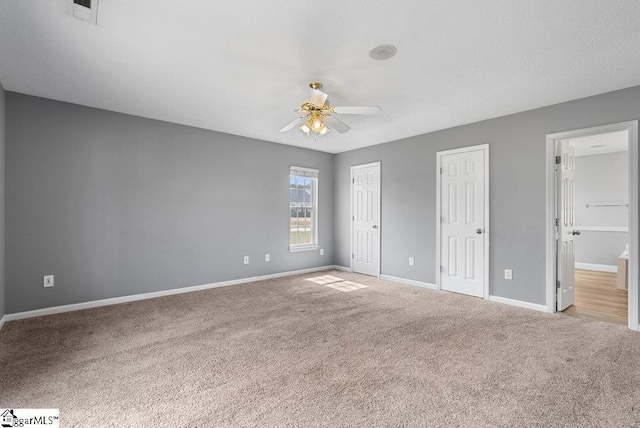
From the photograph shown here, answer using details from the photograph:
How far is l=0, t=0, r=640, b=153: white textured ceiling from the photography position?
6.70ft

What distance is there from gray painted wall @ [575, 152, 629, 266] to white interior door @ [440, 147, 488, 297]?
4129 millimetres

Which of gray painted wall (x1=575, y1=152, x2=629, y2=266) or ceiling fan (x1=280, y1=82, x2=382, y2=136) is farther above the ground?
ceiling fan (x1=280, y1=82, x2=382, y2=136)

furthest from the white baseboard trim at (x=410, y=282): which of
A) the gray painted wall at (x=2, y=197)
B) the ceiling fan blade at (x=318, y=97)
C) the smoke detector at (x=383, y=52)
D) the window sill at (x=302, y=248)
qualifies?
the gray painted wall at (x=2, y=197)

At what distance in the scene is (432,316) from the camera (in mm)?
3580

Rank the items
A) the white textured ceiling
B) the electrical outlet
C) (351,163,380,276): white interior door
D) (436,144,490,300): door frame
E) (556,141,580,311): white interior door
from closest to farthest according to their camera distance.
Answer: the white textured ceiling
the electrical outlet
(556,141,580,311): white interior door
(436,144,490,300): door frame
(351,163,380,276): white interior door

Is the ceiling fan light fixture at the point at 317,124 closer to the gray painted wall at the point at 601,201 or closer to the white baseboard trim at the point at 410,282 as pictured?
the white baseboard trim at the point at 410,282

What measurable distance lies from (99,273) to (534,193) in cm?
555

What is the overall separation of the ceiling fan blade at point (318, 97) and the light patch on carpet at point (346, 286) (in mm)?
2885

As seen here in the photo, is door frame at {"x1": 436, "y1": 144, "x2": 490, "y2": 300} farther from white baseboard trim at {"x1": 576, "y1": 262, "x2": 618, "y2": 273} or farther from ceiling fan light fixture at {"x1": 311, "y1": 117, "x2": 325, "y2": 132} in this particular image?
white baseboard trim at {"x1": 576, "y1": 262, "x2": 618, "y2": 273}

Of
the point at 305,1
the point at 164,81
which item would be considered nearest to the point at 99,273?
the point at 164,81

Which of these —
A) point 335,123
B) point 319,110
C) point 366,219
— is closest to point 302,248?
point 366,219

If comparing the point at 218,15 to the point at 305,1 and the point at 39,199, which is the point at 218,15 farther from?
the point at 39,199

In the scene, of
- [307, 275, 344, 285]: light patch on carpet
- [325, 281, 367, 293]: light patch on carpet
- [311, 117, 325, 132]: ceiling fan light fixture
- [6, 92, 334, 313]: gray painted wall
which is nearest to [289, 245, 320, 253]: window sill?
[6, 92, 334, 313]: gray painted wall

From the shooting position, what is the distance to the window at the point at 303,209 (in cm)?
602
